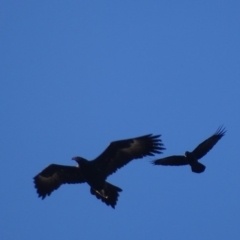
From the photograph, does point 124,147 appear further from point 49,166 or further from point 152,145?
point 49,166

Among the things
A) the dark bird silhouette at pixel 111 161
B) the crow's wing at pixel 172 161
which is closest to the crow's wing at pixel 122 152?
the dark bird silhouette at pixel 111 161

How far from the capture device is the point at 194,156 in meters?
16.3

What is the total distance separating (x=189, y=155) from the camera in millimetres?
16250

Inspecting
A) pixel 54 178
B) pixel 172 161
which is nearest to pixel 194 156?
pixel 172 161

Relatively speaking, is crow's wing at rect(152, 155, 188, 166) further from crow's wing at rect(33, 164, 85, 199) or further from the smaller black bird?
crow's wing at rect(33, 164, 85, 199)

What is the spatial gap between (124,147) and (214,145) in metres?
2.74

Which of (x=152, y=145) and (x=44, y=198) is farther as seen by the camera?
(x=44, y=198)

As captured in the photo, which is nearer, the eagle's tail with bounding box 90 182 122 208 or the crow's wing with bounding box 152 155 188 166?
the eagle's tail with bounding box 90 182 122 208

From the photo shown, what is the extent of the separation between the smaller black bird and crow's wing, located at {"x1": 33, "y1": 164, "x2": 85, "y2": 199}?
2.16m

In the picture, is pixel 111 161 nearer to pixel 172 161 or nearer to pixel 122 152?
pixel 122 152

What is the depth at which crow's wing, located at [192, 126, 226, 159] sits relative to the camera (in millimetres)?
16719

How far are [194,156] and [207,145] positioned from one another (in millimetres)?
822

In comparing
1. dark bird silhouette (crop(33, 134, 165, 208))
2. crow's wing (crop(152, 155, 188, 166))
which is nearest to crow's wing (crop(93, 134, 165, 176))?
dark bird silhouette (crop(33, 134, 165, 208))

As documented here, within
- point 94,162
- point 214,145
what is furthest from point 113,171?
point 214,145
